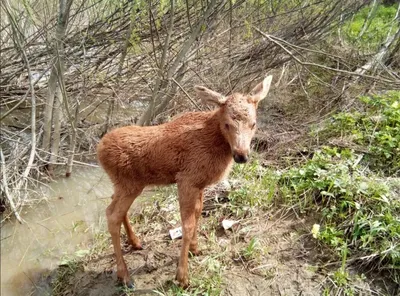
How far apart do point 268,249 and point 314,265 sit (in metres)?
0.45

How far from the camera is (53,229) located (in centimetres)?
479

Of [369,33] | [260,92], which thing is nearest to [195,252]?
[260,92]

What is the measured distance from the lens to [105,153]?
11.6 feet

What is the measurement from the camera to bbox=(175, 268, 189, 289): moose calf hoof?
345 centimetres

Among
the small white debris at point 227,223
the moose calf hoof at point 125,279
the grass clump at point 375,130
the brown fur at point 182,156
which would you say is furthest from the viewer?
the grass clump at point 375,130

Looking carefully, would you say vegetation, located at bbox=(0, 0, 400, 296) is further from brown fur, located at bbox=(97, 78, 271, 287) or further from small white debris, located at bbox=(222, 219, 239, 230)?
brown fur, located at bbox=(97, 78, 271, 287)

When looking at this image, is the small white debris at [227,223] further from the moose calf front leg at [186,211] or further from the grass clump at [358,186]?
the moose calf front leg at [186,211]

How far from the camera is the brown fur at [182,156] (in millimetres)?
3246

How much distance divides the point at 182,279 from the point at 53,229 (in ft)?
6.80

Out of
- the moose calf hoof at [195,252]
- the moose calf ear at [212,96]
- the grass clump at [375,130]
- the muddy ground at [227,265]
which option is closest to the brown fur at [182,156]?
the moose calf ear at [212,96]

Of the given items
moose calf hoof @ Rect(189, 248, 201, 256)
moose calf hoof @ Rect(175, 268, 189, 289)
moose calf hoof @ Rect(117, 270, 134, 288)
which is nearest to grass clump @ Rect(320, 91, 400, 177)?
moose calf hoof @ Rect(189, 248, 201, 256)

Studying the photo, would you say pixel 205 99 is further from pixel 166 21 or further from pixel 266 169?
pixel 166 21

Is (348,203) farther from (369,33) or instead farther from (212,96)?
(369,33)

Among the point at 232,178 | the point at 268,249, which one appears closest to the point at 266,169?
the point at 232,178
